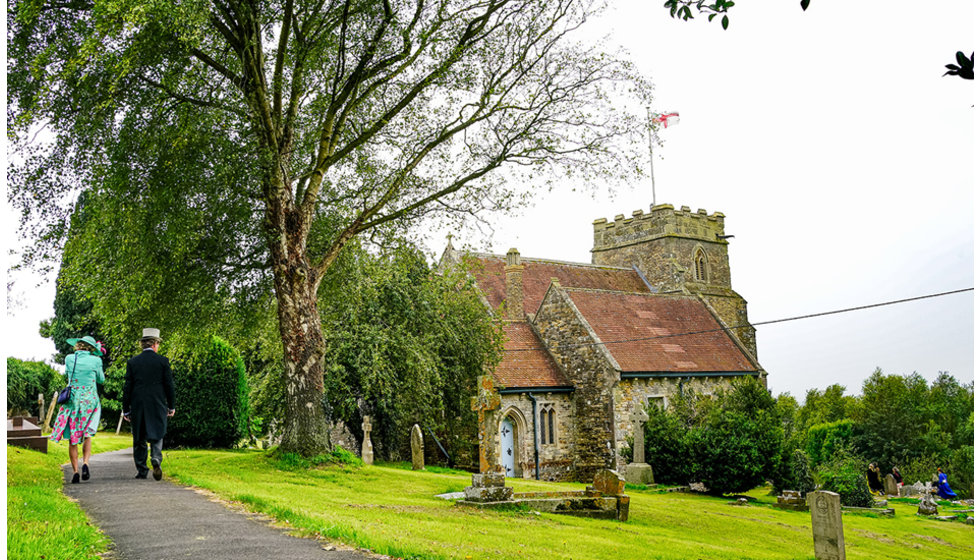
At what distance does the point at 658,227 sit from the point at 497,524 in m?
32.9

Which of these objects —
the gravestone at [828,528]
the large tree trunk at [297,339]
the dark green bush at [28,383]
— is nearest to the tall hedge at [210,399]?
the large tree trunk at [297,339]

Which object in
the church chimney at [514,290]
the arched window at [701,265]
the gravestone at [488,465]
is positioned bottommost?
the gravestone at [488,465]

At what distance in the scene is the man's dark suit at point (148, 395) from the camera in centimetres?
1001

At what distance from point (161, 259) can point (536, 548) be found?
9.95 meters

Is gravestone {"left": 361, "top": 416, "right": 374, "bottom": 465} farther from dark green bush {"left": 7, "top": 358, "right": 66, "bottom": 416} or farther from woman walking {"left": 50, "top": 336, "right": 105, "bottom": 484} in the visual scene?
dark green bush {"left": 7, "top": 358, "right": 66, "bottom": 416}

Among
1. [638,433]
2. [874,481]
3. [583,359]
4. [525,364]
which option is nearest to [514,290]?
[525,364]

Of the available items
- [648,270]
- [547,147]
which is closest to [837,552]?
[547,147]

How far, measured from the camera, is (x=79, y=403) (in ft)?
32.2

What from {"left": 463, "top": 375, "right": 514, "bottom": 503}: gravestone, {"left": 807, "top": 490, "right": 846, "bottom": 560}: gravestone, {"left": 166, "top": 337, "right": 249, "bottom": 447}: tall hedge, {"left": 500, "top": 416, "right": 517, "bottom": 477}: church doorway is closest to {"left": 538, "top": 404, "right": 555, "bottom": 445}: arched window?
{"left": 500, "top": 416, "right": 517, "bottom": 477}: church doorway

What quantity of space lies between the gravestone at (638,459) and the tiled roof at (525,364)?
12.1ft

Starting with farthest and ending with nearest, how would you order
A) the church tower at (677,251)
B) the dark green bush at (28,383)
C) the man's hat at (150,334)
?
the church tower at (677,251), the dark green bush at (28,383), the man's hat at (150,334)

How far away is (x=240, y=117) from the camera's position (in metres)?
14.7

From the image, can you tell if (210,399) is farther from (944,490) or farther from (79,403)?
(944,490)

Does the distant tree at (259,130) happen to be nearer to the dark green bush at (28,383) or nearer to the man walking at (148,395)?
the man walking at (148,395)
